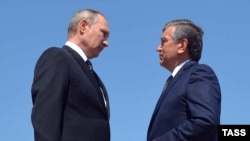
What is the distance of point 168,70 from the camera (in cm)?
705

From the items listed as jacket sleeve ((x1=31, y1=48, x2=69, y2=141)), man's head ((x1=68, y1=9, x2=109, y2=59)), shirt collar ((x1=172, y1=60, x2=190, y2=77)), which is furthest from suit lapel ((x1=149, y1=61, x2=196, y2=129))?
jacket sleeve ((x1=31, y1=48, x2=69, y2=141))

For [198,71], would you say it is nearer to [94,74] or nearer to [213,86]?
[213,86]

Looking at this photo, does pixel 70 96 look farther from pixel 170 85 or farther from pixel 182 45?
pixel 182 45

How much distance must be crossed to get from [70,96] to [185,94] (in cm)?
144

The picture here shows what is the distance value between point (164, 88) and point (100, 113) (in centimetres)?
113

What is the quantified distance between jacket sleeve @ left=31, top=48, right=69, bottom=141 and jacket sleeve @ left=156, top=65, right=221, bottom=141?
131 cm

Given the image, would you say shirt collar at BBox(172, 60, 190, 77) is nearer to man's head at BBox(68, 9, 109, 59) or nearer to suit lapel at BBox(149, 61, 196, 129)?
suit lapel at BBox(149, 61, 196, 129)

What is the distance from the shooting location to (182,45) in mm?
6836

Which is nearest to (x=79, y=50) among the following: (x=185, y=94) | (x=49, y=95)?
(x=49, y=95)

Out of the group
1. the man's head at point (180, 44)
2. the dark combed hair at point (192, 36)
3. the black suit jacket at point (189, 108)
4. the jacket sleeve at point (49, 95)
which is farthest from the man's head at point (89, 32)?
the black suit jacket at point (189, 108)

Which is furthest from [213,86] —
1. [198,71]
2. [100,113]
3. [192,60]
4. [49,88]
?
[49,88]

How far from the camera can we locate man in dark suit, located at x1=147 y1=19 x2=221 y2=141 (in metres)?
5.88

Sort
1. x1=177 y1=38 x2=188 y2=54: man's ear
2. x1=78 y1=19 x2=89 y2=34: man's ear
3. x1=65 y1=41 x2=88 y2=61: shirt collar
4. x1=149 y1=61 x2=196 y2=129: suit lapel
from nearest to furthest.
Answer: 1. x1=149 y1=61 x2=196 y2=129: suit lapel
2. x1=65 y1=41 x2=88 y2=61: shirt collar
3. x1=78 y1=19 x2=89 y2=34: man's ear
4. x1=177 y1=38 x2=188 y2=54: man's ear

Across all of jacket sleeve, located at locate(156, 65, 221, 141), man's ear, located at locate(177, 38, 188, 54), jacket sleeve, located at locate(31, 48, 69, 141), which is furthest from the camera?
man's ear, located at locate(177, 38, 188, 54)
